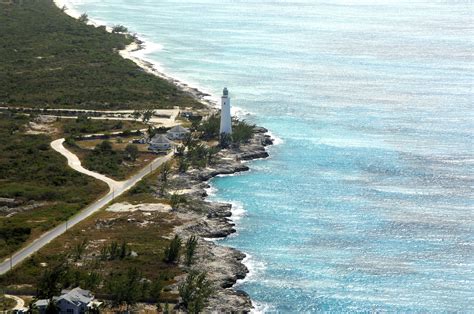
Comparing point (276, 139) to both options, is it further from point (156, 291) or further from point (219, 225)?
point (156, 291)

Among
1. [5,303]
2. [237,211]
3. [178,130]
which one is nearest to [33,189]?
[237,211]

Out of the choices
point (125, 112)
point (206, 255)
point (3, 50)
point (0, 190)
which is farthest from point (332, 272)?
point (3, 50)


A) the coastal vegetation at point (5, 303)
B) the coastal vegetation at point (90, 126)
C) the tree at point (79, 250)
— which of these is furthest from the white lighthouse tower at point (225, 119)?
the coastal vegetation at point (5, 303)

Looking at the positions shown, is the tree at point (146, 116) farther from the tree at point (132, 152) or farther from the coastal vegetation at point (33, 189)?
the tree at point (132, 152)

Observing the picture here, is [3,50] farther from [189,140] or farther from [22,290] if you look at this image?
[22,290]

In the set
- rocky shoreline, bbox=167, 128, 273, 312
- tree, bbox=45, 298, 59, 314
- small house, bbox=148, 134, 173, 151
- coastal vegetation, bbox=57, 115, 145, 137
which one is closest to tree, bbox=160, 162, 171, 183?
rocky shoreline, bbox=167, 128, 273, 312
